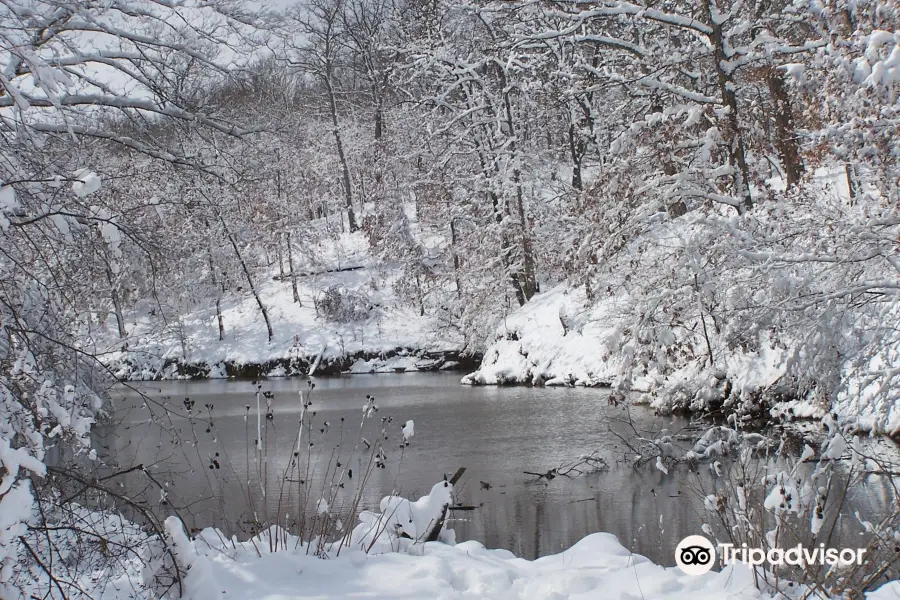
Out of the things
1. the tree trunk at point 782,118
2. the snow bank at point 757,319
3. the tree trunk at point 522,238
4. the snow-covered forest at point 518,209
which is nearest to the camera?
the snow-covered forest at point 518,209

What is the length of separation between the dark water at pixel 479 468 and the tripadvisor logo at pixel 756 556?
0.32 metres

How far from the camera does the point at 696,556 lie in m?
5.46

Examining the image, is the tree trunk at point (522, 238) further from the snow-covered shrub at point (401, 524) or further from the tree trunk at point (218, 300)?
the snow-covered shrub at point (401, 524)

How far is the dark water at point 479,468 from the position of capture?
7320 millimetres

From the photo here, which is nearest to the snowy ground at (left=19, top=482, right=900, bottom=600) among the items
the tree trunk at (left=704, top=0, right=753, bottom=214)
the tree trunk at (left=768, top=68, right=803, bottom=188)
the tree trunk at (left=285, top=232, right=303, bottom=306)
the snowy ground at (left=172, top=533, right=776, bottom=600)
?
the snowy ground at (left=172, top=533, right=776, bottom=600)

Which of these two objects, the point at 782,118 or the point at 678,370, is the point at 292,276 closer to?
the point at 678,370

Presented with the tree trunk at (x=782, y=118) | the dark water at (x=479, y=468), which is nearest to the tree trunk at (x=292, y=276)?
the dark water at (x=479, y=468)

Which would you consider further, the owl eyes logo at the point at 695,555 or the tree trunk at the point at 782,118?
the tree trunk at the point at 782,118

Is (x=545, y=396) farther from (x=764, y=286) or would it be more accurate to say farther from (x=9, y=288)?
(x=9, y=288)

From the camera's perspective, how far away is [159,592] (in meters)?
4.11

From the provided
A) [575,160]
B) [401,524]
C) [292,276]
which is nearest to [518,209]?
[575,160]

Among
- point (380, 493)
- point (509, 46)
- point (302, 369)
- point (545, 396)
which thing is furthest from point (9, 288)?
point (302, 369)

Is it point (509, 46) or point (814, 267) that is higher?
point (509, 46)

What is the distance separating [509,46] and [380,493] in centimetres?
672
